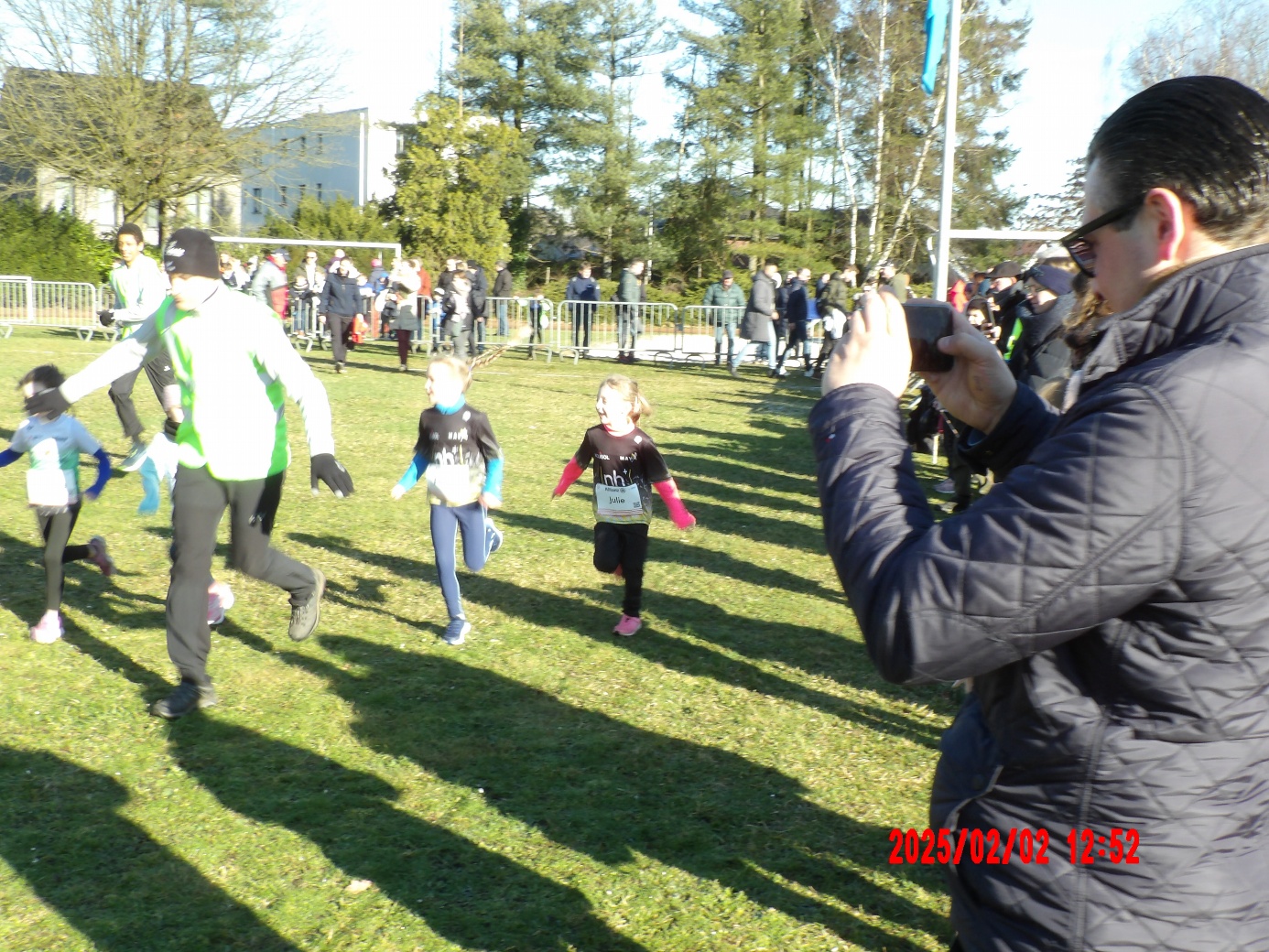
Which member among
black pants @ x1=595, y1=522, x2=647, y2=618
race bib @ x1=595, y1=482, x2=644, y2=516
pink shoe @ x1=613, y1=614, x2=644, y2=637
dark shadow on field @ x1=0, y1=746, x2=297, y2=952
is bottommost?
dark shadow on field @ x1=0, y1=746, x2=297, y2=952

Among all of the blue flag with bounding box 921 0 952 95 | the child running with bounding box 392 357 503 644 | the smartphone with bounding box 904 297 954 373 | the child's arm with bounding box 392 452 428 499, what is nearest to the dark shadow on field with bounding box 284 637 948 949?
the child running with bounding box 392 357 503 644

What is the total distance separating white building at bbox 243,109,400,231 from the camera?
1394 inches

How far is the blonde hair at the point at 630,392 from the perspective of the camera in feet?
21.0

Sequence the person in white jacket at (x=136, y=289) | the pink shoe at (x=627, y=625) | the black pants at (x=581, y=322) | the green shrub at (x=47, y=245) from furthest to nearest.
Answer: the green shrub at (x=47, y=245) → the black pants at (x=581, y=322) → the person in white jacket at (x=136, y=289) → the pink shoe at (x=627, y=625)

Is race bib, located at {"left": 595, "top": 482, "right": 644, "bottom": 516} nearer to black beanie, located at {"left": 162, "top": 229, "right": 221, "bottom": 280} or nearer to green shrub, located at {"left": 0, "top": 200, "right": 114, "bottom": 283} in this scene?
black beanie, located at {"left": 162, "top": 229, "right": 221, "bottom": 280}

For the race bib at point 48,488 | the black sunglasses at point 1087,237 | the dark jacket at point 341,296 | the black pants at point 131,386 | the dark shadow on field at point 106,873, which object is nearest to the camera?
the black sunglasses at point 1087,237

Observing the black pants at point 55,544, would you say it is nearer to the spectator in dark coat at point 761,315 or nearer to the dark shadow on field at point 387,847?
the dark shadow on field at point 387,847

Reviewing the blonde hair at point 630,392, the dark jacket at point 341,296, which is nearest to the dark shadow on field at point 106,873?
the blonde hair at point 630,392

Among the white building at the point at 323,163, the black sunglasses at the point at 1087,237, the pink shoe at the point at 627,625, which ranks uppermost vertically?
the white building at the point at 323,163

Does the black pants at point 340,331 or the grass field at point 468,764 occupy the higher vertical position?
the black pants at point 340,331

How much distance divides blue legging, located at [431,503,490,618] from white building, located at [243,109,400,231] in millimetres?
31594

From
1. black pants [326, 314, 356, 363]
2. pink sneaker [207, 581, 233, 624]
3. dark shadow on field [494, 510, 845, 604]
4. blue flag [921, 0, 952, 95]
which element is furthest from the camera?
black pants [326, 314, 356, 363]

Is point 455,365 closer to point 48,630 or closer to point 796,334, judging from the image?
point 48,630

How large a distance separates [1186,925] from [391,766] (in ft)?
12.4
